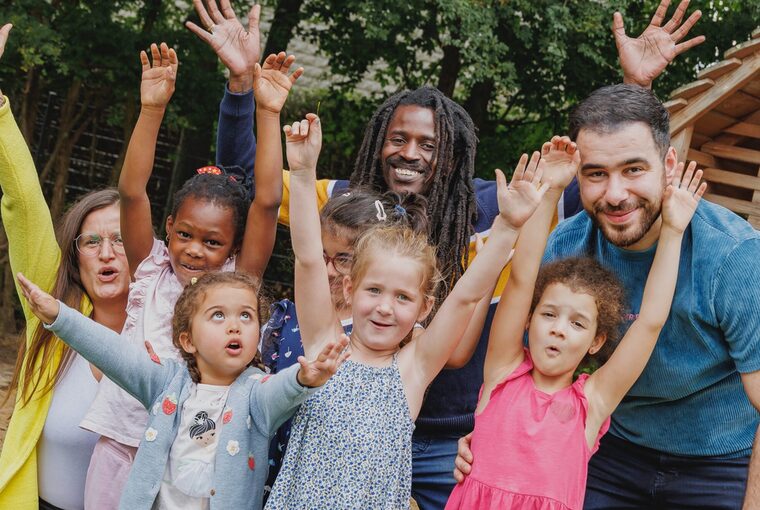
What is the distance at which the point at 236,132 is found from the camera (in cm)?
376

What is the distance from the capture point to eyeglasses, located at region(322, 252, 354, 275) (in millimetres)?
3273

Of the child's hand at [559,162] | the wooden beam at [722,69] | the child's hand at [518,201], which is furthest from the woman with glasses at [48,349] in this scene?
the wooden beam at [722,69]

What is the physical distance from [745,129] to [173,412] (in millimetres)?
4638

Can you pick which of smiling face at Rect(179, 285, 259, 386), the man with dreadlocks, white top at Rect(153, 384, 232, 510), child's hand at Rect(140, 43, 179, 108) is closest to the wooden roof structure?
the man with dreadlocks

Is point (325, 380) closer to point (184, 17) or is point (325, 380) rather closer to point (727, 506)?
point (727, 506)

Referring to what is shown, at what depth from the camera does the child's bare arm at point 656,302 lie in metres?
3.01

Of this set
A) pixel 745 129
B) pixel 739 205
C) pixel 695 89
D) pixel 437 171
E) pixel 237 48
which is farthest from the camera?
pixel 739 205

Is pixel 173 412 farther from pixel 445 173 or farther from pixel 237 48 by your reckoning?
pixel 237 48

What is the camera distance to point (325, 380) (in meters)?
2.74

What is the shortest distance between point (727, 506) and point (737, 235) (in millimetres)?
994

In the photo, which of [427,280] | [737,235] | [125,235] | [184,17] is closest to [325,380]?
[427,280]

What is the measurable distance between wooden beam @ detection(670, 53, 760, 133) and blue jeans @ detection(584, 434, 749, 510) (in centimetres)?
287

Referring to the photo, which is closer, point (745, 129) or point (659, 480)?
point (659, 480)

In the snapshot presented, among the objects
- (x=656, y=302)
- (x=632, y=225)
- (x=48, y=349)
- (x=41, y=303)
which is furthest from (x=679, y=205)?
(x=48, y=349)
